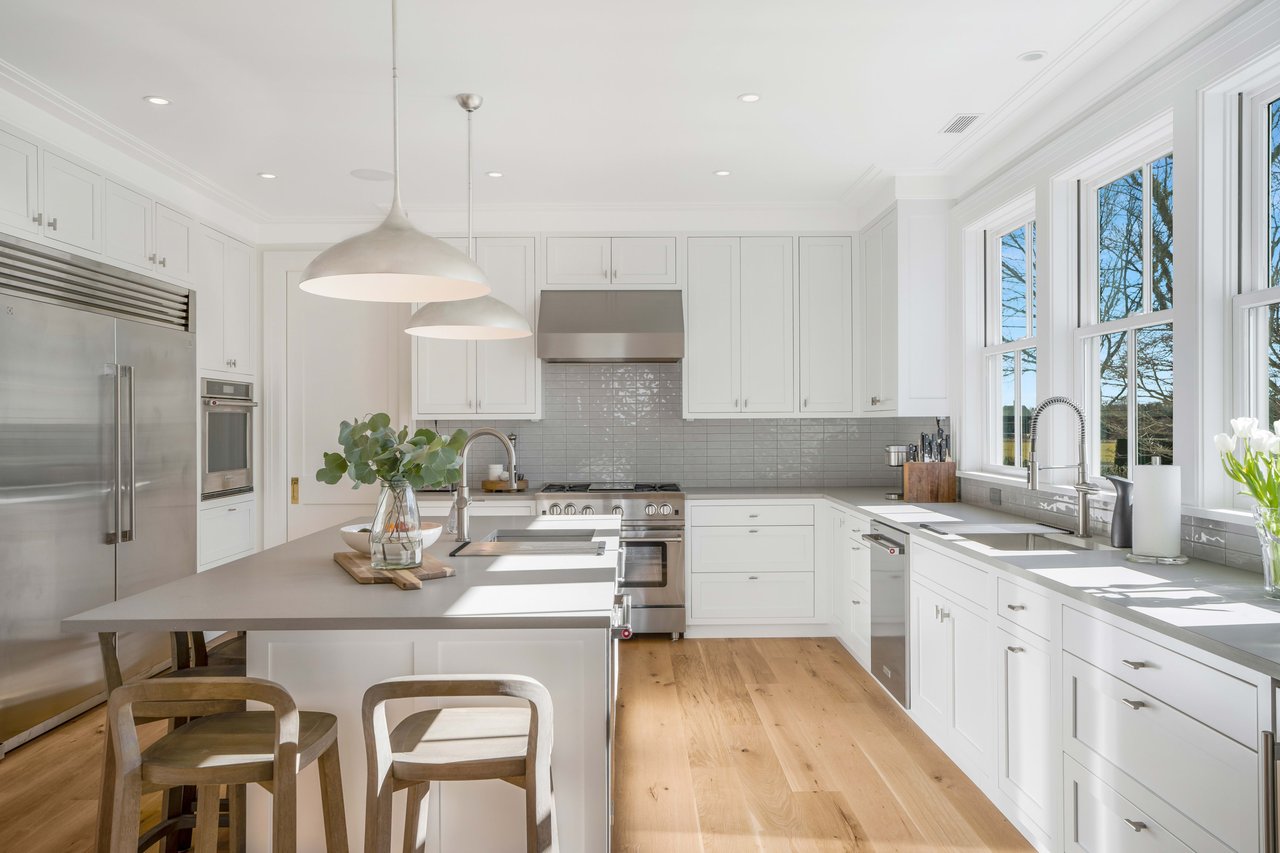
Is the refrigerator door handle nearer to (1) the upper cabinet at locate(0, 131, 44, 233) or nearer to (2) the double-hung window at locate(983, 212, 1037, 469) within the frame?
(1) the upper cabinet at locate(0, 131, 44, 233)

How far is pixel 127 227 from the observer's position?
3727 millimetres

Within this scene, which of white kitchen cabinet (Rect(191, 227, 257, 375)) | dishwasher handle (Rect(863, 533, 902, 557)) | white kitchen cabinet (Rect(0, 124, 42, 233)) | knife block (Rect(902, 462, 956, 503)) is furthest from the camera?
white kitchen cabinet (Rect(191, 227, 257, 375))

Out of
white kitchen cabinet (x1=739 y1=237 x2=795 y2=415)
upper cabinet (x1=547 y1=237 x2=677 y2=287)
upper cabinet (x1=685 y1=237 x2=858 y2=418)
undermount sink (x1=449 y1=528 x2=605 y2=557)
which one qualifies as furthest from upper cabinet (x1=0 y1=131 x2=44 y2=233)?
white kitchen cabinet (x1=739 y1=237 x2=795 y2=415)

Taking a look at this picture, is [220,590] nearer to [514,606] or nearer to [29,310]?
[514,606]

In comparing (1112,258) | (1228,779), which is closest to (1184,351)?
(1112,258)

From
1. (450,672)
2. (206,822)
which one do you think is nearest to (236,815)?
(206,822)

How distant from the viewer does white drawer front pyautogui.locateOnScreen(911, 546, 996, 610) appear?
2545 mm

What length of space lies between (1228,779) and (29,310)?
412 cm

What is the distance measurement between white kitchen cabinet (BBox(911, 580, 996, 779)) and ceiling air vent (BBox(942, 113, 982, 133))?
82.2 inches

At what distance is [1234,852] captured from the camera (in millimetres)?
1480

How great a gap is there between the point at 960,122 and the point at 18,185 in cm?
404

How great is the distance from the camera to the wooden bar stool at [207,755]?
4.94 feet

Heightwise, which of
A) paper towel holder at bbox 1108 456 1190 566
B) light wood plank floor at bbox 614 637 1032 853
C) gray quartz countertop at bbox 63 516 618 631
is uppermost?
paper towel holder at bbox 1108 456 1190 566

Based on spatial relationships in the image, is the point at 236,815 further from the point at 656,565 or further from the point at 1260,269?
the point at 1260,269
